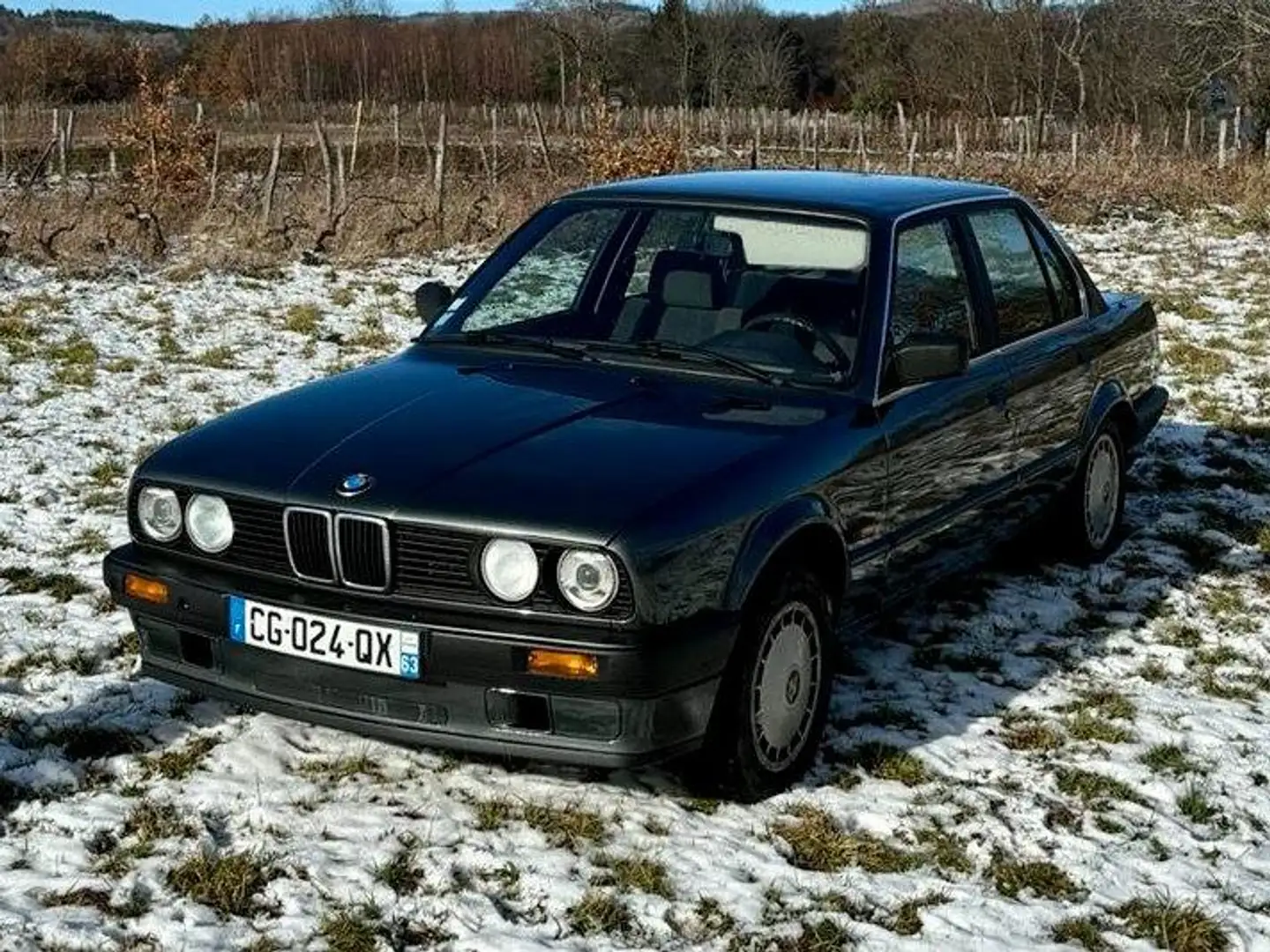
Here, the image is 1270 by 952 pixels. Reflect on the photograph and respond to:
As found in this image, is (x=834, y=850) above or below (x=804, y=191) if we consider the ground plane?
below

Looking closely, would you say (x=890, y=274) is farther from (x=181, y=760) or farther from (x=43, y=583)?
(x=43, y=583)

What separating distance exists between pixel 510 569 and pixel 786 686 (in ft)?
3.09

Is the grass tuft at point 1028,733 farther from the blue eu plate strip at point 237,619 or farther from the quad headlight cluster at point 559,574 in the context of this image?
the blue eu plate strip at point 237,619

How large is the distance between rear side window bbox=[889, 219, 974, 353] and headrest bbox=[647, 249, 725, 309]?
0.56 m

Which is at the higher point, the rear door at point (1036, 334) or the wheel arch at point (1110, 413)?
the rear door at point (1036, 334)

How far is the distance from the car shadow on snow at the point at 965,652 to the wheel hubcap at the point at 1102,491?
6.0 inches

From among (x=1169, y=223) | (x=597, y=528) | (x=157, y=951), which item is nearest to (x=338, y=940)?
(x=157, y=951)

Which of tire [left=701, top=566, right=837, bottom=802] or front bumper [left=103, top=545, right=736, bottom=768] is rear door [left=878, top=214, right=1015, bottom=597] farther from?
front bumper [left=103, top=545, right=736, bottom=768]

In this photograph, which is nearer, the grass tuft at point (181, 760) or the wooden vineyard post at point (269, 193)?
the grass tuft at point (181, 760)

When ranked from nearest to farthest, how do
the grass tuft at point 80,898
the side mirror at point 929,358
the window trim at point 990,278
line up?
the grass tuft at point 80,898, the side mirror at point 929,358, the window trim at point 990,278

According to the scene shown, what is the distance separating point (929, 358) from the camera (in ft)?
15.1

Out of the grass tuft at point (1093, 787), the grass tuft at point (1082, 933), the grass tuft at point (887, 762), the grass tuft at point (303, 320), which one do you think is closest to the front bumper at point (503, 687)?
the grass tuft at point (887, 762)

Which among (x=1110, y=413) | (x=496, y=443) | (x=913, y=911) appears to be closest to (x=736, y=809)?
(x=913, y=911)

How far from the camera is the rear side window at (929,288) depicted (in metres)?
4.88
